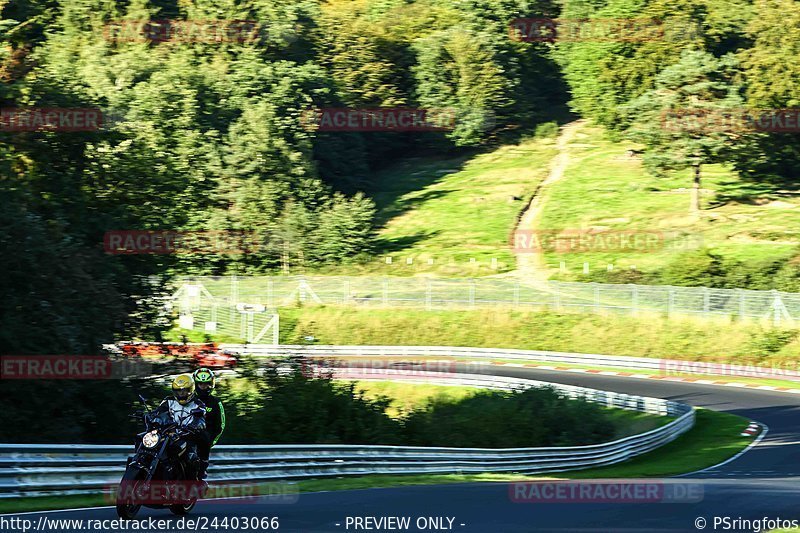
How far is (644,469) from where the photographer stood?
1064 inches

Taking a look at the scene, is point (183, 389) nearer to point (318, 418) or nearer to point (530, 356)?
point (318, 418)

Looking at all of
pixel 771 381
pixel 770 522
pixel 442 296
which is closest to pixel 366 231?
pixel 442 296

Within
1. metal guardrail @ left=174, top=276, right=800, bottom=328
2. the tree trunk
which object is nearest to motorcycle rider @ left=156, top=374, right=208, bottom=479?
Result: metal guardrail @ left=174, top=276, right=800, bottom=328

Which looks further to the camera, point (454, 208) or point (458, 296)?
point (454, 208)

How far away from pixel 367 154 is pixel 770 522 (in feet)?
230

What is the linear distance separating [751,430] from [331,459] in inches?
662

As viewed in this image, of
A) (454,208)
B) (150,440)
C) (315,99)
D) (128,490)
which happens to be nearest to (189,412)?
(150,440)

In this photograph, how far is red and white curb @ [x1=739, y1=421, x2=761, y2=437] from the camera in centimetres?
3141

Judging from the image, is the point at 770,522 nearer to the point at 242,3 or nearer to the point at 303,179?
the point at 303,179

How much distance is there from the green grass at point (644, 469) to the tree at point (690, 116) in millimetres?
34201

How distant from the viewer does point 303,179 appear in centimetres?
6619

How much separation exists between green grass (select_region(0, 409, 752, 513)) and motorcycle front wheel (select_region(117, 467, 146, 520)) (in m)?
2.26

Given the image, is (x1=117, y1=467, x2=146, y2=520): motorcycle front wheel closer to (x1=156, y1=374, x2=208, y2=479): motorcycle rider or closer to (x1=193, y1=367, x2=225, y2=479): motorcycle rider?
(x1=156, y1=374, x2=208, y2=479): motorcycle rider

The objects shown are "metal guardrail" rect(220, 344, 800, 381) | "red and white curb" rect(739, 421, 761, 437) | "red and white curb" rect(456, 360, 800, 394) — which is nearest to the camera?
"red and white curb" rect(739, 421, 761, 437)
